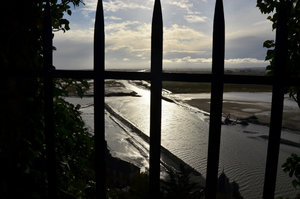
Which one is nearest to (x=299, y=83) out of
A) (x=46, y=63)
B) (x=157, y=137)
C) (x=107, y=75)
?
(x=157, y=137)

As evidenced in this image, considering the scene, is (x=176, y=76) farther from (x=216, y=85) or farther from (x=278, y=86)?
(x=278, y=86)

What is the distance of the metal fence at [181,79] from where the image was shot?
1513 millimetres

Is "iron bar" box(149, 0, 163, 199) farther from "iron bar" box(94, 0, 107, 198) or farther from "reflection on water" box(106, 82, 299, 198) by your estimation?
"reflection on water" box(106, 82, 299, 198)

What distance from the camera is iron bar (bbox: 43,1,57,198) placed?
173cm

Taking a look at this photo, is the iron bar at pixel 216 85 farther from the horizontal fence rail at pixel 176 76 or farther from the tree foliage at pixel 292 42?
the tree foliage at pixel 292 42

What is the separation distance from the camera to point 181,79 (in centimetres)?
159

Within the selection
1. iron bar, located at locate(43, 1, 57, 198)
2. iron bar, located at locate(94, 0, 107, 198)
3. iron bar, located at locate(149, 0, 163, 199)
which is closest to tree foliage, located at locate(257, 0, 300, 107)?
iron bar, located at locate(149, 0, 163, 199)

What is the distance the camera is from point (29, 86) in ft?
5.61

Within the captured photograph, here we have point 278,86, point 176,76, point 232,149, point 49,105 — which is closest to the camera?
point 278,86

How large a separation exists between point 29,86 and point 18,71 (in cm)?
13

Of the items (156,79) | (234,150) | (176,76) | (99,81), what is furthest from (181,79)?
(234,150)

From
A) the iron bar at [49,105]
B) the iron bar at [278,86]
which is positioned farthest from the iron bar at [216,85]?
the iron bar at [49,105]

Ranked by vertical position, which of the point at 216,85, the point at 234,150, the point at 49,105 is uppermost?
the point at 216,85

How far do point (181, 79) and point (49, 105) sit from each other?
98 cm
